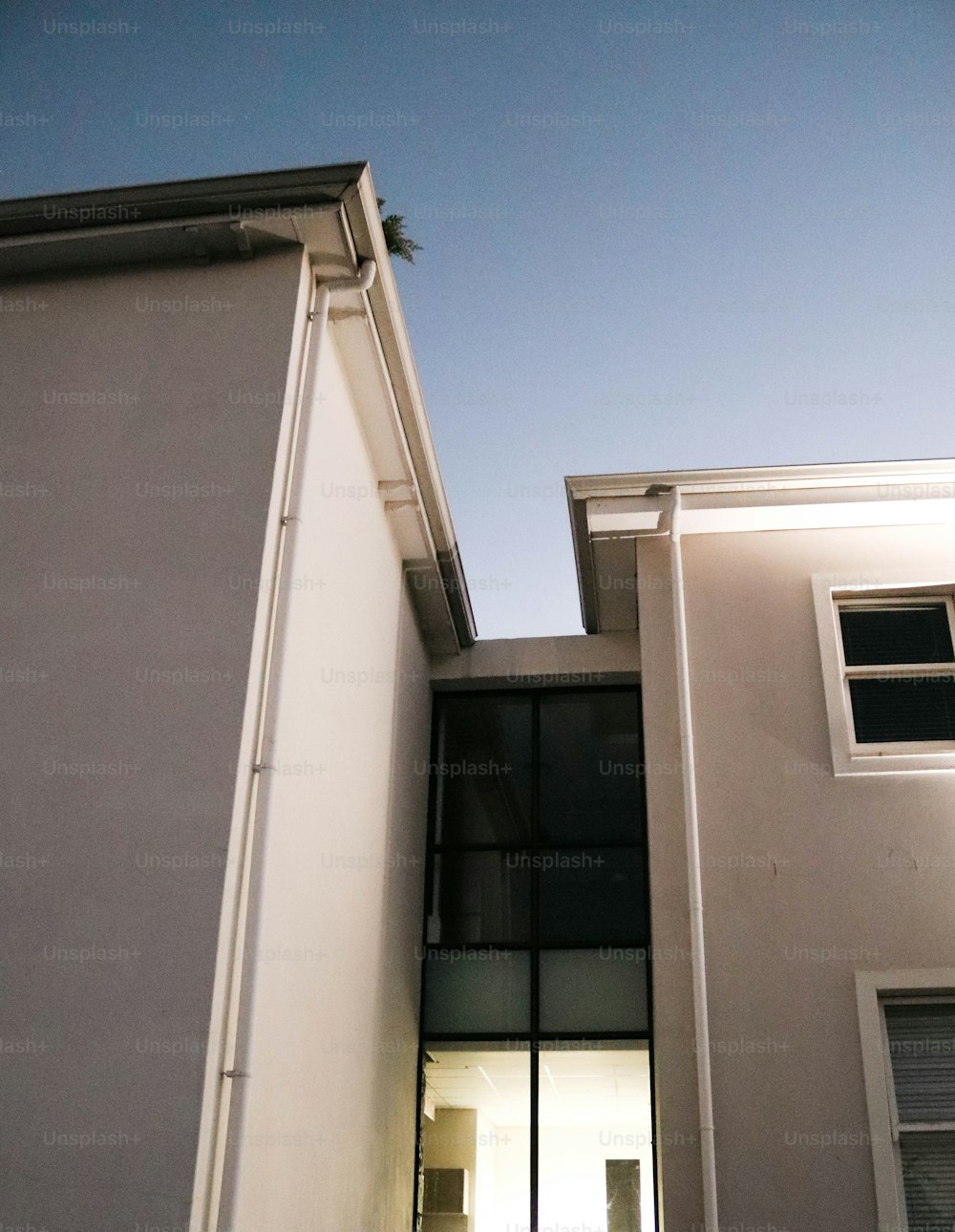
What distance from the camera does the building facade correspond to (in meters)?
4.79

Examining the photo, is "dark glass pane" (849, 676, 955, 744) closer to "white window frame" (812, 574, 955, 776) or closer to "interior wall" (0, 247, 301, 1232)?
"white window frame" (812, 574, 955, 776)

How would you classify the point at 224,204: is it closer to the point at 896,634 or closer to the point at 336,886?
the point at 336,886

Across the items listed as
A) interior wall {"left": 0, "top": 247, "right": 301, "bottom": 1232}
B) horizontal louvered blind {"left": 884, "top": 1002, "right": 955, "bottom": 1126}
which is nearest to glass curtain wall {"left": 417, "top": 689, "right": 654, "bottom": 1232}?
horizontal louvered blind {"left": 884, "top": 1002, "right": 955, "bottom": 1126}

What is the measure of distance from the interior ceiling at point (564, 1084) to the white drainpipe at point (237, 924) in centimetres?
419

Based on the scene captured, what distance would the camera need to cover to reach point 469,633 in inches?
385

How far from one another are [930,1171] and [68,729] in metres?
5.30

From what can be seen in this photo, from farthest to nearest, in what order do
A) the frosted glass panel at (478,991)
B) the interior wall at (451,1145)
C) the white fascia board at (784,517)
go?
the frosted glass panel at (478,991) < the interior wall at (451,1145) < the white fascia board at (784,517)

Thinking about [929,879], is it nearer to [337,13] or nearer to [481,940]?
[481,940]

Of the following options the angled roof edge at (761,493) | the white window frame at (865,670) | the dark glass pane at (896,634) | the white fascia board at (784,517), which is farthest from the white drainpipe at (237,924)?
the dark glass pane at (896,634)

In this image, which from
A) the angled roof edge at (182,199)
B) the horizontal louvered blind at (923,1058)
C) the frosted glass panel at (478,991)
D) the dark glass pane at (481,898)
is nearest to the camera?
the angled roof edge at (182,199)

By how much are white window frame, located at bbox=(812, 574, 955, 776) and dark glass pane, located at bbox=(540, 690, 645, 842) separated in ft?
6.52

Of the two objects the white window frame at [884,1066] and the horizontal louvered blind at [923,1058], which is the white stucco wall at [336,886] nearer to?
the white window frame at [884,1066]

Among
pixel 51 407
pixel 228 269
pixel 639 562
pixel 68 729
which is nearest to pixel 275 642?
pixel 68 729

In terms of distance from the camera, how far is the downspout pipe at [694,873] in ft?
21.1
